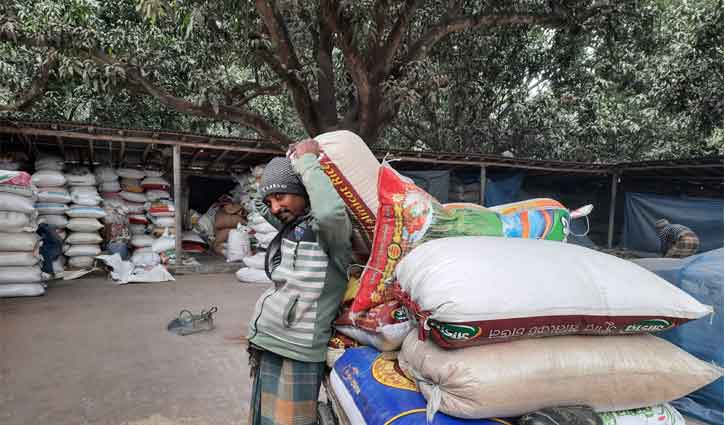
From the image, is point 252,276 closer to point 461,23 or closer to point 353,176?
point 461,23

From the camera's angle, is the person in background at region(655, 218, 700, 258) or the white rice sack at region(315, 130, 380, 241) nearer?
the white rice sack at region(315, 130, 380, 241)

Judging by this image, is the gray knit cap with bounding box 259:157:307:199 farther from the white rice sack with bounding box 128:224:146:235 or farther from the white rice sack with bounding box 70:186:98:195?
the white rice sack with bounding box 128:224:146:235

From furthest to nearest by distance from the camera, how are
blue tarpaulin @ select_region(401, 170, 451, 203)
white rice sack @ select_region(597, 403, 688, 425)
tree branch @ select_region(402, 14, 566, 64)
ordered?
blue tarpaulin @ select_region(401, 170, 451, 203) < tree branch @ select_region(402, 14, 566, 64) < white rice sack @ select_region(597, 403, 688, 425)

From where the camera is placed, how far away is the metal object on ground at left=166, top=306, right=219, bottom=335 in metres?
3.78

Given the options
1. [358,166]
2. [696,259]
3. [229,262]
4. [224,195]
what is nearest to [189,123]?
[224,195]

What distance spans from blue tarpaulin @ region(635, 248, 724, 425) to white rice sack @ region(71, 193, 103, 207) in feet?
22.5

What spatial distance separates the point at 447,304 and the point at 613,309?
0.45 meters

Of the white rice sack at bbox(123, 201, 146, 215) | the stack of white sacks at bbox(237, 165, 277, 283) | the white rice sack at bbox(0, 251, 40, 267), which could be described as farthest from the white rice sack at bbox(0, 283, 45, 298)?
the stack of white sacks at bbox(237, 165, 277, 283)

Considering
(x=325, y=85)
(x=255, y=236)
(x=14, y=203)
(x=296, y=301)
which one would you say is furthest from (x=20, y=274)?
(x=296, y=301)

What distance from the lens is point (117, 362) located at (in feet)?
10.0

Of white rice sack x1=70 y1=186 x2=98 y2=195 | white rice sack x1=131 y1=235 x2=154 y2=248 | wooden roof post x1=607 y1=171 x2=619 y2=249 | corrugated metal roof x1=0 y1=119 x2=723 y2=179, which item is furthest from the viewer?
wooden roof post x1=607 y1=171 x2=619 y2=249

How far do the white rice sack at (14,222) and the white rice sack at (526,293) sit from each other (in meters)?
5.15

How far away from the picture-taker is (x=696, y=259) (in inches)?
66.3

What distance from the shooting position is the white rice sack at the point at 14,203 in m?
4.53
